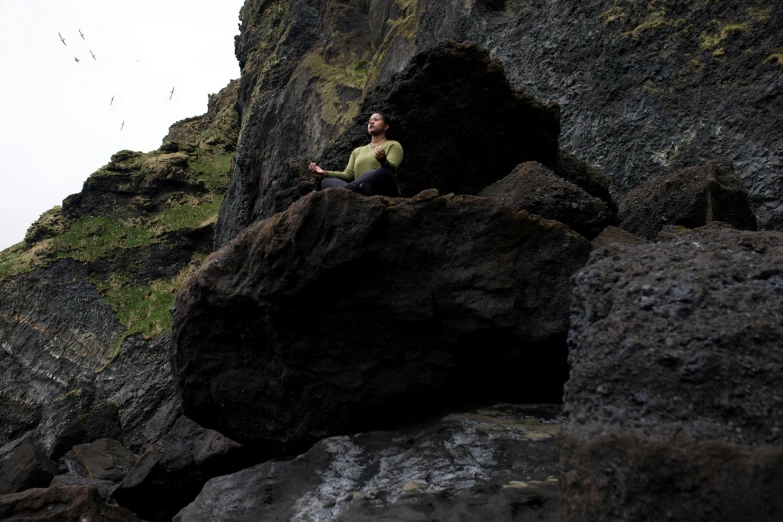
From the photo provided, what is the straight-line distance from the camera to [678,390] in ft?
10.8

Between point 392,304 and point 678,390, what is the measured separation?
2.80 metres

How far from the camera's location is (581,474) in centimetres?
323

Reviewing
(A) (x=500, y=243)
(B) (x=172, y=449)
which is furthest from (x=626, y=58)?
(B) (x=172, y=449)

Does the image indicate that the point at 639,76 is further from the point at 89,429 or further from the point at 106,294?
the point at 106,294

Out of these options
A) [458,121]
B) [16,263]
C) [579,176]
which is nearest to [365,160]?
[458,121]

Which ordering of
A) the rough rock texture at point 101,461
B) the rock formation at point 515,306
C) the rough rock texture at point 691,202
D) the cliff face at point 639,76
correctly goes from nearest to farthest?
the rock formation at point 515,306 → the rough rock texture at point 691,202 → the cliff face at point 639,76 → the rough rock texture at point 101,461

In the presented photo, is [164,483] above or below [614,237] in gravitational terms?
below

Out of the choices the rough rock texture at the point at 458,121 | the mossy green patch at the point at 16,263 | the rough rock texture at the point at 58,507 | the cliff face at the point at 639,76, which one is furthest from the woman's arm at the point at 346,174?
the mossy green patch at the point at 16,263

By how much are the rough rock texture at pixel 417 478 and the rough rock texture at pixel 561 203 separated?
1.94m

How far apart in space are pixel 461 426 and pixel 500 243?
1.57m

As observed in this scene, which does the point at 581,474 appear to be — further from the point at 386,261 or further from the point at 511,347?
the point at 386,261

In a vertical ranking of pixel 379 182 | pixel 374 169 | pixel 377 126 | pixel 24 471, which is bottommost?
pixel 24 471

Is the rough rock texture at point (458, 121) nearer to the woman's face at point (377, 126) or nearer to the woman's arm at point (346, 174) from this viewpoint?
the woman's face at point (377, 126)

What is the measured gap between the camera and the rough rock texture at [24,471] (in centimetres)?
1360
